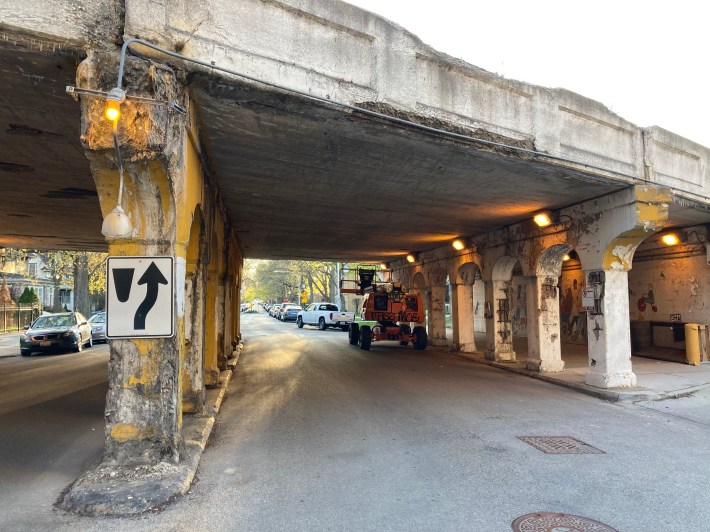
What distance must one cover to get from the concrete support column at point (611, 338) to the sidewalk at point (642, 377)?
272 mm

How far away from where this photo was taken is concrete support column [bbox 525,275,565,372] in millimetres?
12094

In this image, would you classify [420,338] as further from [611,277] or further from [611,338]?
[611,277]

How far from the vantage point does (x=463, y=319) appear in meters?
17.0

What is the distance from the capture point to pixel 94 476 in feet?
14.8

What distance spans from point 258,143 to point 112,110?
2884 millimetres

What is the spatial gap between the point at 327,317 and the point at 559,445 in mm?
25607

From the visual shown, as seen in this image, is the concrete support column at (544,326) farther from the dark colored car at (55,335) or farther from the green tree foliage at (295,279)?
the green tree foliage at (295,279)

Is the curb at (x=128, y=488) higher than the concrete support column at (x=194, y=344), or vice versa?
the concrete support column at (x=194, y=344)

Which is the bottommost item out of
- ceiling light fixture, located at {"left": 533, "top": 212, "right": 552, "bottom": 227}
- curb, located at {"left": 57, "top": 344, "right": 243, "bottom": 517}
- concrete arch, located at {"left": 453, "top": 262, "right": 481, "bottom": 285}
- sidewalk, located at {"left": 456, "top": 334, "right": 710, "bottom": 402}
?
sidewalk, located at {"left": 456, "top": 334, "right": 710, "bottom": 402}

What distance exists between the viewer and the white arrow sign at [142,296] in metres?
4.75

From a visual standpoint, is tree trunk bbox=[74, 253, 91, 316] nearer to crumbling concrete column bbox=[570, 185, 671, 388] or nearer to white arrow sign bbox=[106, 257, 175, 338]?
white arrow sign bbox=[106, 257, 175, 338]

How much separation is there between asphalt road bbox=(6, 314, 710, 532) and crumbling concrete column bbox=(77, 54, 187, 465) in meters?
0.78

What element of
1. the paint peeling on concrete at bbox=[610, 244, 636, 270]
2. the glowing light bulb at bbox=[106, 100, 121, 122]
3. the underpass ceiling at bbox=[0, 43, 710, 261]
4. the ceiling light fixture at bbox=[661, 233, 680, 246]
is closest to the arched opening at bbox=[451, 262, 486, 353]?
the underpass ceiling at bbox=[0, 43, 710, 261]

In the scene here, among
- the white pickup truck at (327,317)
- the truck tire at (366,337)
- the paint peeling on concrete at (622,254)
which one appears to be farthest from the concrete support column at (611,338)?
the white pickup truck at (327,317)
